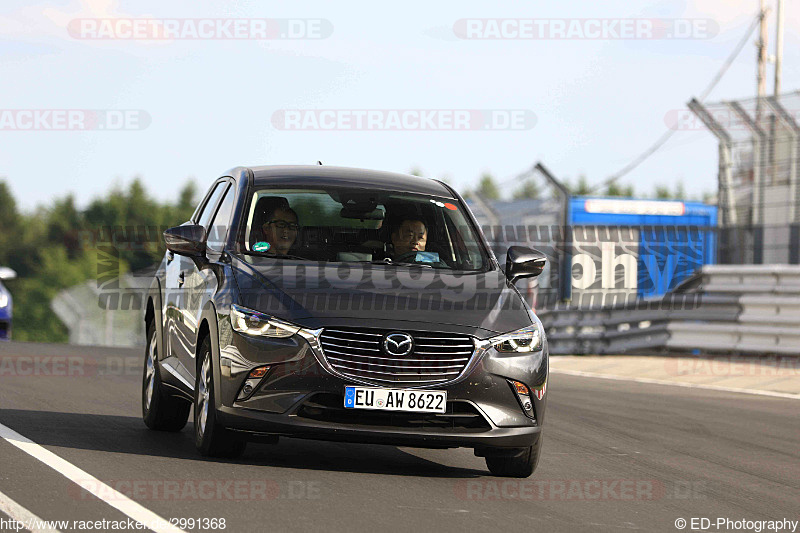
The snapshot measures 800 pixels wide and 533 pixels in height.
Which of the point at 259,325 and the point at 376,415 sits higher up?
the point at 259,325

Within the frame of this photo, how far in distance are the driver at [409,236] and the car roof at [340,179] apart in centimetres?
24

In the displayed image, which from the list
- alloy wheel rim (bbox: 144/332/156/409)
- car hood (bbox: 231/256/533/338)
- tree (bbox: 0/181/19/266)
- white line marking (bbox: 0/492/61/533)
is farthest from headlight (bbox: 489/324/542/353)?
tree (bbox: 0/181/19/266)

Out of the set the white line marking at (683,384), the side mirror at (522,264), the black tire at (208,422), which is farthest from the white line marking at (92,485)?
the white line marking at (683,384)

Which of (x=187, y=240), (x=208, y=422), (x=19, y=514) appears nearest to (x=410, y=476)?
(x=208, y=422)

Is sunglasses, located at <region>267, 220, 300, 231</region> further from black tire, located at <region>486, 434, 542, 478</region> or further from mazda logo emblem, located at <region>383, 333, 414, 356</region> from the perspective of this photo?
black tire, located at <region>486, 434, 542, 478</region>

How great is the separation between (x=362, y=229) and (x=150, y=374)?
2049 millimetres

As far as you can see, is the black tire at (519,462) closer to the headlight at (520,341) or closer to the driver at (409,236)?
the headlight at (520,341)

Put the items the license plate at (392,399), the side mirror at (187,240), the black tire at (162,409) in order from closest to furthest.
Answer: the license plate at (392,399)
the side mirror at (187,240)
the black tire at (162,409)

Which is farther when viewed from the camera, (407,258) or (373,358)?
(407,258)

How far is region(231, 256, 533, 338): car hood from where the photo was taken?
277 inches

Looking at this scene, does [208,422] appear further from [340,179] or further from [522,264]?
[522,264]

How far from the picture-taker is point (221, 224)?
8.55 m

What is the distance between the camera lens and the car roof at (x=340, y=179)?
851 cm

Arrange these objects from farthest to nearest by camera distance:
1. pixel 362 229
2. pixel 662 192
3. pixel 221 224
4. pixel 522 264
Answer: pixel 662 192 < pixel 221 224 < pixel 362 229 < pixel 522 264
